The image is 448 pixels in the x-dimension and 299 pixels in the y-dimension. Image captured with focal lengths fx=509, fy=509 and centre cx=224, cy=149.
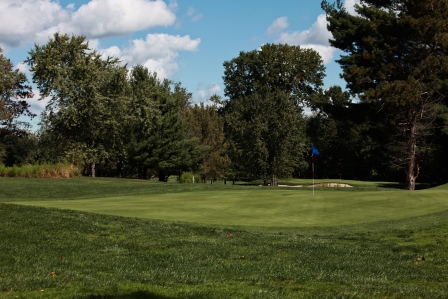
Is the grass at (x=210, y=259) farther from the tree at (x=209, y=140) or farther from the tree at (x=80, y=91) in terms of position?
the tree at (x=209, y=140)

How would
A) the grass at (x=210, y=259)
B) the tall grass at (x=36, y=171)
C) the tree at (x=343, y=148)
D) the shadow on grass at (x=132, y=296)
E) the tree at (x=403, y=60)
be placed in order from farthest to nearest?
the tree at (x=343, y=148), the tree at (x=403, y=60), the tall grass at (x=36, y=171), the grass at (x=210, y=259), the shadow on grass at (x=132, y=296)

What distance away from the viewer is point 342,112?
43.9 metres

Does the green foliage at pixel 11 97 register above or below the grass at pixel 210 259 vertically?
above

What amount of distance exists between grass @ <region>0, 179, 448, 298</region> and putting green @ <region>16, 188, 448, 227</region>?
1.11 m

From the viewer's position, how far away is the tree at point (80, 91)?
4156cm

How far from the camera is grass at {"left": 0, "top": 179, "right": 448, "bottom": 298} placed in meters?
6.24

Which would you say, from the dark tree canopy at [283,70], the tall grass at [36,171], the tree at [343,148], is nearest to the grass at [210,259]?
the tall grass at [36,171]

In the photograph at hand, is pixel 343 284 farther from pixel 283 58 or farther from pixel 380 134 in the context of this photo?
pixel 283 58

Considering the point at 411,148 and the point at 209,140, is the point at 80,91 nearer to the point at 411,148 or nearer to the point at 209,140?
the point at 209,140

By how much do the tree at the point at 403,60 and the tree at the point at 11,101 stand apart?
100ft

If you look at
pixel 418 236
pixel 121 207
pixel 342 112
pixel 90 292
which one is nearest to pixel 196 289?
pixel 90 292

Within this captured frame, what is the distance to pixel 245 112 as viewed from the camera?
48500 mm

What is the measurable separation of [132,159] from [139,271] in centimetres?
4003

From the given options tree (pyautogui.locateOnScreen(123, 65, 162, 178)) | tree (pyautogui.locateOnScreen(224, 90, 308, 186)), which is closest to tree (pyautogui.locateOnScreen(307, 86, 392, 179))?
tree (pyautogui.locateOnScreen(224, 90, 308, 186))
